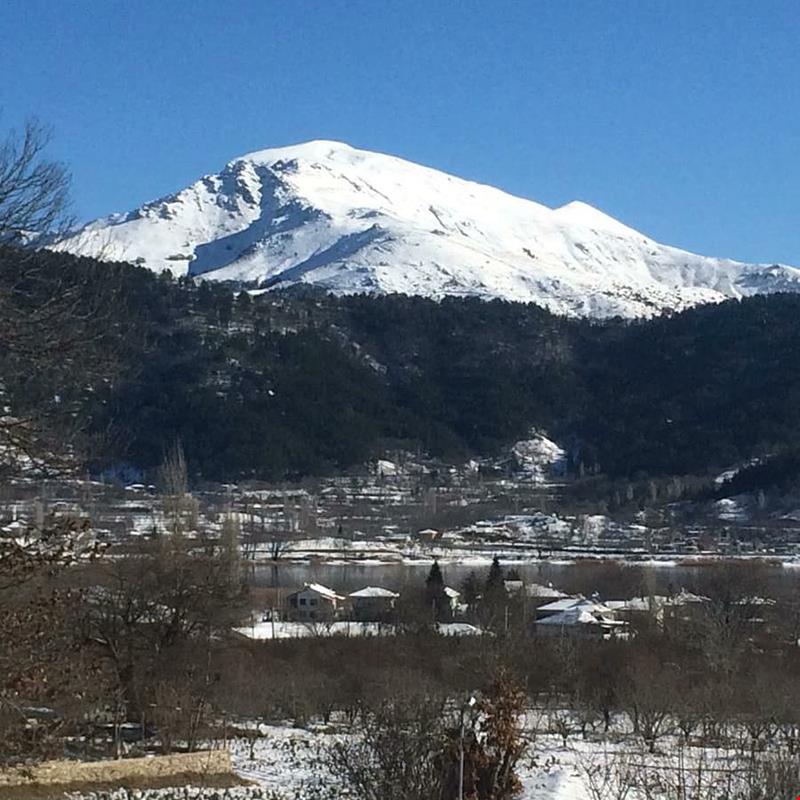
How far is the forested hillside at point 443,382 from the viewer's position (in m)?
140

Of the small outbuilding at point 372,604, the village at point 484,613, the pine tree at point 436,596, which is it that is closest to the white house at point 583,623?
the village at point 484,613

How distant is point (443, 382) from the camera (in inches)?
6506

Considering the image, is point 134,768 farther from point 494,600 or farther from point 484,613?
point 494,600

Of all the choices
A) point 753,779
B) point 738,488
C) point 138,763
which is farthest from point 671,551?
point 753,779

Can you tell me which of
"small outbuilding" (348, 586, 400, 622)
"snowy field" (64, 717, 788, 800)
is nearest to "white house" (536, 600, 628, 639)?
"small outbuilding" (348, 586, 400, 622)

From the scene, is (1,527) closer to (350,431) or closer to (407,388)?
(350,431)

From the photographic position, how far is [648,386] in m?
162

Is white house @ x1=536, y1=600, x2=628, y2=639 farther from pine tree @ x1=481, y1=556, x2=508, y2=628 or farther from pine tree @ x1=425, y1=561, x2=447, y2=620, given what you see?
pine tree @ x1=425, y1=561, x2=447, y2=620

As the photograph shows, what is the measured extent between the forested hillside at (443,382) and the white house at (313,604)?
66.9 m

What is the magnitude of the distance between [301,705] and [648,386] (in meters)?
136

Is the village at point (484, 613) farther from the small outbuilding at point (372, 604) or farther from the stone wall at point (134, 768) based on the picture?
the stone wall at point (134, 768)

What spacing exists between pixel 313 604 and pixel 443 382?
10853cm

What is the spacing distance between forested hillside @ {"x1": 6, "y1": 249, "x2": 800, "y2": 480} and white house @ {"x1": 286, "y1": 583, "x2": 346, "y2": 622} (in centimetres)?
6692

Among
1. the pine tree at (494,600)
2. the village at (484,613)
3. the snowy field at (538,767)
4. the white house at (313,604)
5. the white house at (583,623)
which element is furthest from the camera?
the white house at (313,604)
